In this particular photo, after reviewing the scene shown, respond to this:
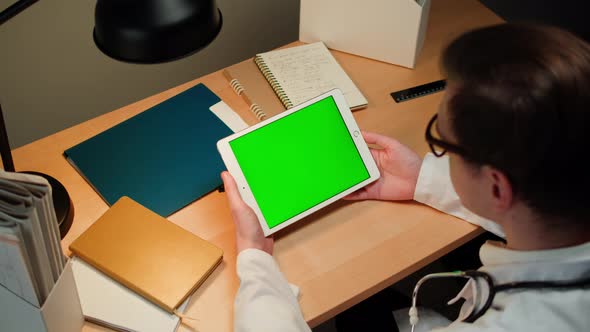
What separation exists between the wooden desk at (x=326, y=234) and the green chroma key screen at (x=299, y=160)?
0.16 ft

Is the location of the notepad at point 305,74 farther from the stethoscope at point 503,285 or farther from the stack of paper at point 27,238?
the stack of paper at point 27,238

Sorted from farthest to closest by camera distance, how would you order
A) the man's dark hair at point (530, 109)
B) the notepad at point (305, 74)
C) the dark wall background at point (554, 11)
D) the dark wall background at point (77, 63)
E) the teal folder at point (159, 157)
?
the dark wall background at point (554, 11)
the dark wall background at point (77, 63)
the notepad at point (305, 74)
the teal folder at point (159, 157)
the man's dark hair at point (530, 109)

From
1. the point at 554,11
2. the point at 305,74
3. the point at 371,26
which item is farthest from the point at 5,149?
the point at 554,11

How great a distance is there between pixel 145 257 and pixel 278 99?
482 mm

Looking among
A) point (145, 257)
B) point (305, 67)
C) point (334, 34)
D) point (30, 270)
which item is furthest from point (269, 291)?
point (334, 34)

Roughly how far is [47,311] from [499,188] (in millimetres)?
663

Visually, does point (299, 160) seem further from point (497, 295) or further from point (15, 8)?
point (15, 8)

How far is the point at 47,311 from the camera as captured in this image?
2.99 feet

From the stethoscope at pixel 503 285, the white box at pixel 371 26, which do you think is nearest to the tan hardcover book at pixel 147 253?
the stethoscope at pixel 503 285

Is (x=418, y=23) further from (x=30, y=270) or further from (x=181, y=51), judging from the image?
(x=30, y=270)

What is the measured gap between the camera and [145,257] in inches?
43.9

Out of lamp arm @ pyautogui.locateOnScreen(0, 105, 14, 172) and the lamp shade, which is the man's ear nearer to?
the lamp shade

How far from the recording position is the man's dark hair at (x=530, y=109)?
817mm

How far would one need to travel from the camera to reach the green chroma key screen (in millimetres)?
1176
